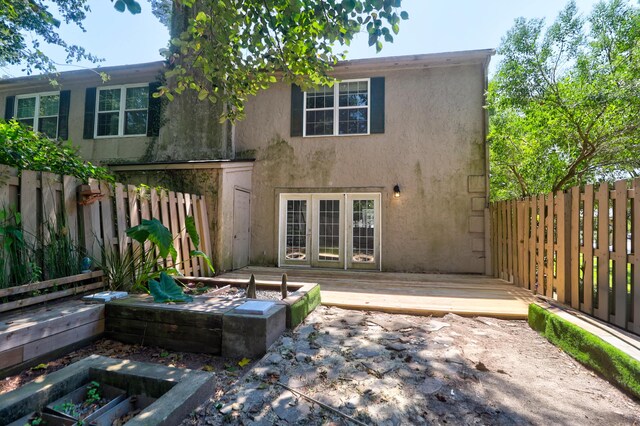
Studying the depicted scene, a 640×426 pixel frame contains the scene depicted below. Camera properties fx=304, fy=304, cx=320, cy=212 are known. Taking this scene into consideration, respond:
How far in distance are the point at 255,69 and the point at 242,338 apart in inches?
169

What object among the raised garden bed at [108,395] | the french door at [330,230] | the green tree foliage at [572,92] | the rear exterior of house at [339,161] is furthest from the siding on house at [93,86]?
the green tree foliage at [572,92]

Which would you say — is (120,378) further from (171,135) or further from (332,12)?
(171,135)

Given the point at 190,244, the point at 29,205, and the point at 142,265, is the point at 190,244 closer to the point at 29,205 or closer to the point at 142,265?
the point at 142,265

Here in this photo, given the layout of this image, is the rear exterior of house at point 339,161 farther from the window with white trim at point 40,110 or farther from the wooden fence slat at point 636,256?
the wooden fence slat at point 636,256

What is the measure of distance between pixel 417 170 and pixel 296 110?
3711mm

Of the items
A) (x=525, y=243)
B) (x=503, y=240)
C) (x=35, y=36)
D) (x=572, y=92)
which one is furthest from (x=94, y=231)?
(x=572, y=92)

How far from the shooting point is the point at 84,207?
3945 millimetres

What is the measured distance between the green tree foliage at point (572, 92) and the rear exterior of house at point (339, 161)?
2.81ft

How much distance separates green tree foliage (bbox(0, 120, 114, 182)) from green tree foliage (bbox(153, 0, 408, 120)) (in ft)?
5.33

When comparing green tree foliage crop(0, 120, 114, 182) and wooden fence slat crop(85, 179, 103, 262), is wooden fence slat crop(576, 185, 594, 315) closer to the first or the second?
wooden fence slat crop(85, 179, 103, 262)

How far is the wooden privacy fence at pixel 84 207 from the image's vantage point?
10.6 ft

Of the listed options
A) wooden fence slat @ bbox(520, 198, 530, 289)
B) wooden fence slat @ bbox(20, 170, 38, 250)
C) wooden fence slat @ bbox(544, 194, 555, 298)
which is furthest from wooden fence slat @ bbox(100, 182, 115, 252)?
wooden fence slat @ bbox(520, 198, 530, 289)

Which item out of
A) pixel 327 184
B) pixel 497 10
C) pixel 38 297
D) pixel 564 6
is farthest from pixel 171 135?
pixel 564 6

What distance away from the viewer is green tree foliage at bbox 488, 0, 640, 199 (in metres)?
6.18
